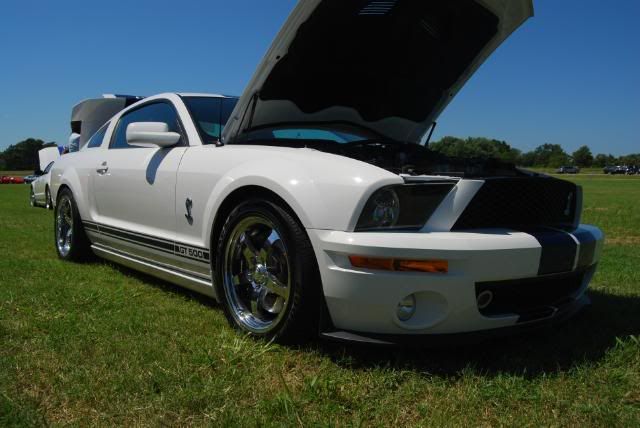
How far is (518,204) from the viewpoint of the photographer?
8.65 ft

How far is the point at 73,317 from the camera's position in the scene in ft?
10.2

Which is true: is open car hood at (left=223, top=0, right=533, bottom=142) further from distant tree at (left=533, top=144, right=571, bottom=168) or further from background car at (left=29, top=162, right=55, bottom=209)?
distant tree at (left=533, top=144, right=571, bottom=168)

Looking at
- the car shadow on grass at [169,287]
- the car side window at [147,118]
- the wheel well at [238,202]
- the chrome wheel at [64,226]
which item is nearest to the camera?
the wheel well at [238,202]

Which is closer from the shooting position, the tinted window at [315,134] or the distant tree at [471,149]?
the tinted window at [315,134]

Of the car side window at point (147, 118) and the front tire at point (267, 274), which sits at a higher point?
the car side window at point (147, 118)

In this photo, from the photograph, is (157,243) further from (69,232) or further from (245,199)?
(69,232)

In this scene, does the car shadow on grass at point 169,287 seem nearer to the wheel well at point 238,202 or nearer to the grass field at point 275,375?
the grass field at point 275,375

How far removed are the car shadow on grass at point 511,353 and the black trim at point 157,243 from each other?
36.2 inches

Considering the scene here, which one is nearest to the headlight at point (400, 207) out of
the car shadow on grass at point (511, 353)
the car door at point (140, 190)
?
the car shadow on grass at point (511, 353)

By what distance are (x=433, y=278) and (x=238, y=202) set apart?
1.18m

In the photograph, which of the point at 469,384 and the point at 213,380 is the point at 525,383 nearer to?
the point at 469,384

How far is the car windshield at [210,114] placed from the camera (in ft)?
11.6

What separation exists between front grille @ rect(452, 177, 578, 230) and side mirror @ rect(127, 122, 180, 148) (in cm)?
190

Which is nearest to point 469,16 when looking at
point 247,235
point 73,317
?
point 247,235
